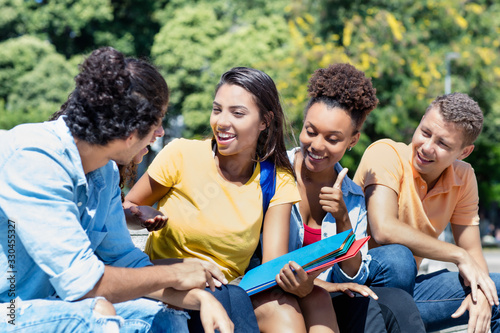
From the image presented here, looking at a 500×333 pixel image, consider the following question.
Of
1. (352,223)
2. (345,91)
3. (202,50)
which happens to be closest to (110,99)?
(345,91)

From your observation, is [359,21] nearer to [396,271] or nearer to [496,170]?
[496,170]

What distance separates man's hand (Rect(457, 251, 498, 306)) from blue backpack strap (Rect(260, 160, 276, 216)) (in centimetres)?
109

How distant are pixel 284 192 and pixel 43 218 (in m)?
1.27

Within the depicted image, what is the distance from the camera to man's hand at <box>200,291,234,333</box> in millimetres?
2070

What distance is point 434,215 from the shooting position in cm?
348

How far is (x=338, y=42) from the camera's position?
52.9ft

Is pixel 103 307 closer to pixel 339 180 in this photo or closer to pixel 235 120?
pixel 235 120

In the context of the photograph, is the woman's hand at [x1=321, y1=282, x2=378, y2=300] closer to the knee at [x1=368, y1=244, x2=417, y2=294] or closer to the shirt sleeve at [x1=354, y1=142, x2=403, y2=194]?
the knee at [x1=368, y1=244, x2=417, y2=294]

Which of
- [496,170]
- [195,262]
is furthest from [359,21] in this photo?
[195,262]

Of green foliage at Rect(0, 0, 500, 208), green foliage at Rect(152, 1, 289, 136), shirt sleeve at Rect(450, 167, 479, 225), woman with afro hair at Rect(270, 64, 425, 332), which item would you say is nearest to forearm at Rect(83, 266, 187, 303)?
woman with afro hair at Rect(270, 64, 425, 332)

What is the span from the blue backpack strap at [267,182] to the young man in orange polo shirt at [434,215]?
24.7 inches

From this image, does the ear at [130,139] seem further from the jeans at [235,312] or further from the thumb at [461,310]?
the thumb at [461,310]

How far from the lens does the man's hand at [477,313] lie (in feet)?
10.0

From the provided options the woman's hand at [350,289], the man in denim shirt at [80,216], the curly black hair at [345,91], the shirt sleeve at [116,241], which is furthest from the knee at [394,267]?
the shirt sleeve at [116,241]
